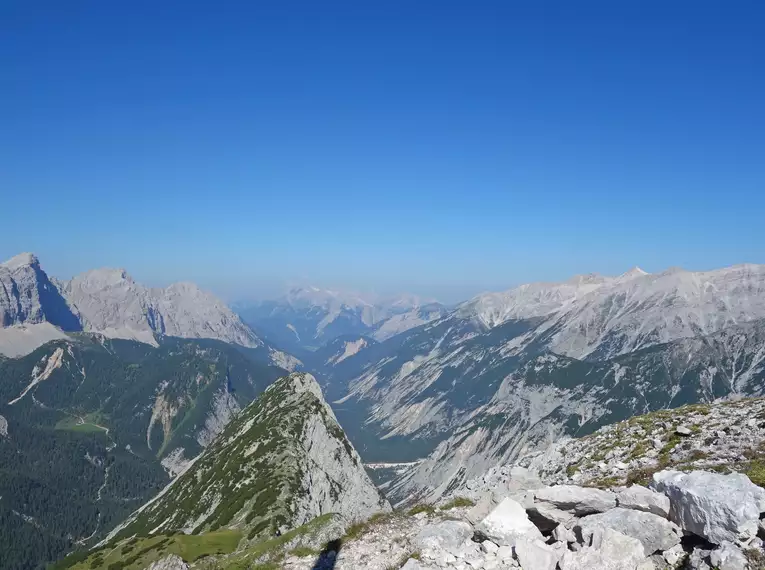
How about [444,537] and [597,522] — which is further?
[444,537]

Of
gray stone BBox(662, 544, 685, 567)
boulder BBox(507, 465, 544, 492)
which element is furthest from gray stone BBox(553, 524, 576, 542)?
boulder BBox(507, 465, 544, 492)

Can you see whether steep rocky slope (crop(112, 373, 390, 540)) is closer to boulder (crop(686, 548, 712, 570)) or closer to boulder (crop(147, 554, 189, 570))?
boulder (crop(147, 554, 189, 570))

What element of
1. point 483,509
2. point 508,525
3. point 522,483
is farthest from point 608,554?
point 522,483

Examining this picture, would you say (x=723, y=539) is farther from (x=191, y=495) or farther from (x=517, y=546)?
(x=191, y=495)

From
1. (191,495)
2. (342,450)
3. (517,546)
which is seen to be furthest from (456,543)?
(191,495)

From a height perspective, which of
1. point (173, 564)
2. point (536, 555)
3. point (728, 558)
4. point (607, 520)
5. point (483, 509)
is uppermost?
point (728, 558)

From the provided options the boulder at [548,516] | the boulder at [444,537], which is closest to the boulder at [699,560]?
the boulder at [548,516]

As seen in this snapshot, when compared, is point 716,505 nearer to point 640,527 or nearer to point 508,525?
point 640,527
